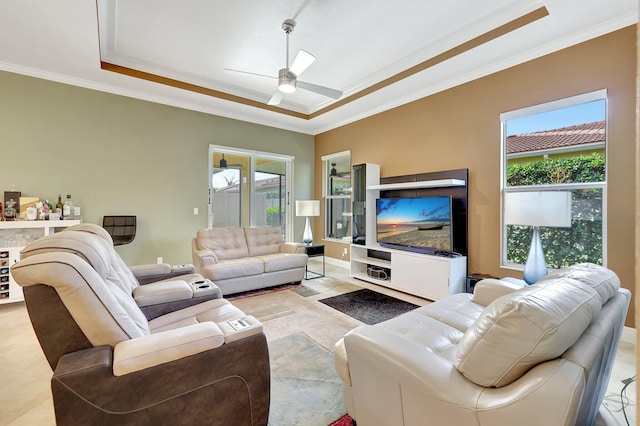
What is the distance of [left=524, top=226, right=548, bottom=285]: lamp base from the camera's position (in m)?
2.62

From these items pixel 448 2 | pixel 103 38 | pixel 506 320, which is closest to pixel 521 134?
pixel 448 2

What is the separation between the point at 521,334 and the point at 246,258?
11.9ft

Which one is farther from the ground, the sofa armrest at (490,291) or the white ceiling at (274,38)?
the white ceiling at (274,38)

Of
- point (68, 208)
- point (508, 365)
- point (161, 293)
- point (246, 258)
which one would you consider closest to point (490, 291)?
point (508, 365)

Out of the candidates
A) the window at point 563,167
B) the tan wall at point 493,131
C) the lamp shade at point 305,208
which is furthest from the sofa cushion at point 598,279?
the lamp shade at point 305,208

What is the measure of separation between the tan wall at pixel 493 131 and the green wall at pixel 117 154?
9.36ft

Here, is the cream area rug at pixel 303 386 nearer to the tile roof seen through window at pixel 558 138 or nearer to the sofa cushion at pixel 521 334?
the sofa cushion at pixel 521 334

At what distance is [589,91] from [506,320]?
3051mm

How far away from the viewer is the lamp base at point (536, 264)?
2.62 m

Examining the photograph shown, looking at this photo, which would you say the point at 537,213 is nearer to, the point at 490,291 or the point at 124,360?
the point at 490,291

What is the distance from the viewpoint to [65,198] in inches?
146

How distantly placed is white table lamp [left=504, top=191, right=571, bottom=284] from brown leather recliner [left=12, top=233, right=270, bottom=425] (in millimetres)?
2572

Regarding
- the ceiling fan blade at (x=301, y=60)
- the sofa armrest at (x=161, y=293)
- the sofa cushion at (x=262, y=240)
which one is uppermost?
the ceiling fan blade at (x=301, y=60)

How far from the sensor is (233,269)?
3.58m
